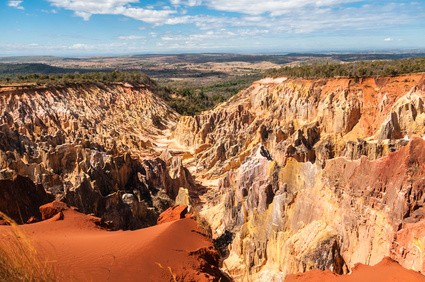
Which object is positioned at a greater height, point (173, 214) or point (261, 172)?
point (261, 172)

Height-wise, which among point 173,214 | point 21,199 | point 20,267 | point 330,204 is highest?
point 20,267

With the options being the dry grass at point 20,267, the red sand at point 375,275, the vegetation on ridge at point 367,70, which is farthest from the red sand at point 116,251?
the vegetation on ridge at point 367,70

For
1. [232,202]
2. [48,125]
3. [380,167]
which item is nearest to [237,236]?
[232,202]

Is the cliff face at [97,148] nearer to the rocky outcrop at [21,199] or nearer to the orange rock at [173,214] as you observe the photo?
the rocky outcrop at [21,199]

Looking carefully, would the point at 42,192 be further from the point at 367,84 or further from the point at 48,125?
the point at 367,84

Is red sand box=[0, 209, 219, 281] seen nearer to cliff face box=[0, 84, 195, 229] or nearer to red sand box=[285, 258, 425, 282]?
red sand box=[285, 258, 425, 282]

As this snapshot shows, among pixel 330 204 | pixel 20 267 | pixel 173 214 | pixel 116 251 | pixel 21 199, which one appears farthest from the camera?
pixel 173 214

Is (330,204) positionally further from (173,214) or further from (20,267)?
(20,267)

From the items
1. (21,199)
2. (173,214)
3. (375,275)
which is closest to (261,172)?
(173,214)

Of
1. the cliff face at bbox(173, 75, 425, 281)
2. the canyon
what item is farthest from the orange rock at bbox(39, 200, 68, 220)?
the cliff face at bbox(173, 75, 425, 281)
